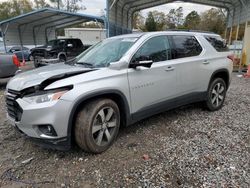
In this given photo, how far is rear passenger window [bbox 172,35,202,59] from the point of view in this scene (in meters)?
4.22

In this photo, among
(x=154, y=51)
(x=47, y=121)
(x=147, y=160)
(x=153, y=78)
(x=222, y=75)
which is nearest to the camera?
(x=47, y=121)

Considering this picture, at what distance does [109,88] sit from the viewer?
3.16m

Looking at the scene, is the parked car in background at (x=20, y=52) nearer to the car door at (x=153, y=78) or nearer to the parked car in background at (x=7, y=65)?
the parked car in background at (x=7, y=65)

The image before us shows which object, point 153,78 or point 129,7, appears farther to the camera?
point 129,7

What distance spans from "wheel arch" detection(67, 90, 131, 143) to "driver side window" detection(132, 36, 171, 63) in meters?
0.64

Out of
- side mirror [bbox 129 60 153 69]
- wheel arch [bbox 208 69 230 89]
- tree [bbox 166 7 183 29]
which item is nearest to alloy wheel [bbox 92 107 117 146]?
side mirror [bbox 129 60 153 69]

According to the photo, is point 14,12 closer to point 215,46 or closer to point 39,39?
point 39,39

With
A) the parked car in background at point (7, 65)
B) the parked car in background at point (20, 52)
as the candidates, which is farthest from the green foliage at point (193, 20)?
the parked car in background at point (7, 65)

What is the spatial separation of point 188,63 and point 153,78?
1.03 meters

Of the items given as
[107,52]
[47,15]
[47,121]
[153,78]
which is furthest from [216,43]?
[47,15]

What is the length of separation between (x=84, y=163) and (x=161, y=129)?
170cm

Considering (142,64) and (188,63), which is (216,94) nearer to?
(188,63)

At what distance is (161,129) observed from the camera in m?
4.18

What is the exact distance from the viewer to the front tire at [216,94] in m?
4.98
